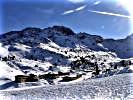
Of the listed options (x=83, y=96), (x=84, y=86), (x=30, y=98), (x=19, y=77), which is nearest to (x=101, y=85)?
(x=84, y=86)

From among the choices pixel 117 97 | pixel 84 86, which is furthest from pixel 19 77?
pixel 117 97

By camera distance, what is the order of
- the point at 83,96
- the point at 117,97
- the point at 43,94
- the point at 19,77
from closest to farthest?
the point at 117,97
the point at 83,96
the point at 43,94
the point at 19,77

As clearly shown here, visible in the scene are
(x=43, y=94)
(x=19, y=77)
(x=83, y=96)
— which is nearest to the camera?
(x=83, y=96)

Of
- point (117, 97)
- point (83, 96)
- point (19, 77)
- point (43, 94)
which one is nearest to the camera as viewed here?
point (117, 97)

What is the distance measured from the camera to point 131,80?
95.9 feet

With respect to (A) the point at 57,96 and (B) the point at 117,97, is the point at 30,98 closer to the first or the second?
(A) the point at 57,96

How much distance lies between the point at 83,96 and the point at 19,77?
71.1 m

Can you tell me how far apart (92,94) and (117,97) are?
8.84 ft

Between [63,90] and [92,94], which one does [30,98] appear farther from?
[92,94]

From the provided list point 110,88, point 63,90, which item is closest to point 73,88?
point 63,90

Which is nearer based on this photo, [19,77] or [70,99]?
[70,99]

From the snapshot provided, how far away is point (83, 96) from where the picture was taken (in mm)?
26047

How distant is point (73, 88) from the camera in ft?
96.9

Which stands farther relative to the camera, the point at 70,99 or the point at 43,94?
the point at 43,94
